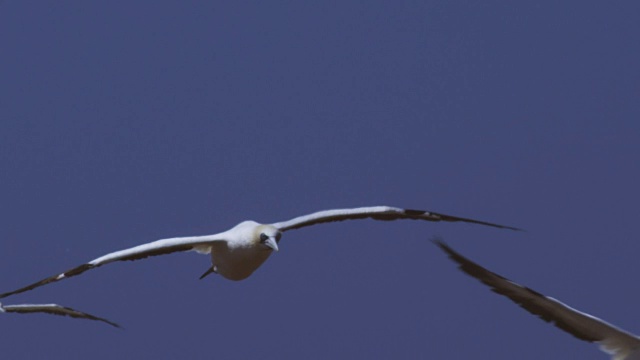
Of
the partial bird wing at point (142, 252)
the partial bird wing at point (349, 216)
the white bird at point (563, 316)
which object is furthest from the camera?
the partial bird wing at point (349, 216)

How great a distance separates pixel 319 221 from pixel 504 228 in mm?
2459

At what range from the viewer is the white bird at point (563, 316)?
12.3 meters

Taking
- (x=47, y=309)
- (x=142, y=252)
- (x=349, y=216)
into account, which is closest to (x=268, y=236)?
(x=349, y=216)

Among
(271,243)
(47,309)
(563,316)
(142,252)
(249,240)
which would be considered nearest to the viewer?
(563,316)

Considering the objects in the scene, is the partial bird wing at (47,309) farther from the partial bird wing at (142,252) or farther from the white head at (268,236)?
the white head at (268,236)

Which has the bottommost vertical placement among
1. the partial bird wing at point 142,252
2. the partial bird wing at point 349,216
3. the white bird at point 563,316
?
the white bird at point 563,316

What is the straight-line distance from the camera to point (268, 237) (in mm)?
15828

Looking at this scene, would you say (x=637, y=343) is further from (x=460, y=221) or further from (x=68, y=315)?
(x=68, y=315)

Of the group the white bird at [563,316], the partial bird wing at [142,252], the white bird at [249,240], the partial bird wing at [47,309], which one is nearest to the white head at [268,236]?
the white bird at [249,240]

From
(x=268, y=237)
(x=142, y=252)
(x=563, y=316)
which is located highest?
(x=268, y=237)

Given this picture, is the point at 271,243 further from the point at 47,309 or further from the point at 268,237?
the point at 47,309

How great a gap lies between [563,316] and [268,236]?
435 centimetres

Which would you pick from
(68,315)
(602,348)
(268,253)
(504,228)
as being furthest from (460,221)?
(68,315)

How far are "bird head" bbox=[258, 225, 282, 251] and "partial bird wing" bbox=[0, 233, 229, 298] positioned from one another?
0.56m
